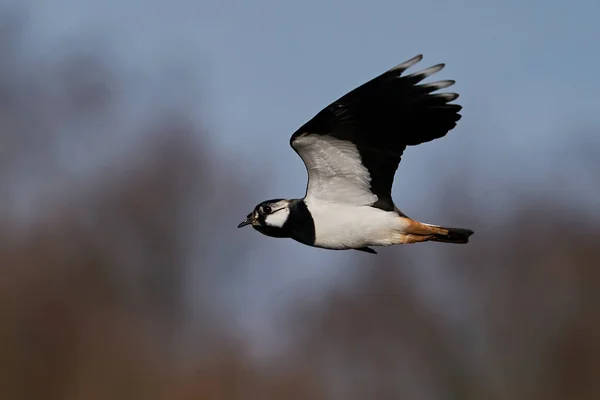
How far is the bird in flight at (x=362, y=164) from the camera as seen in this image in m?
11.6

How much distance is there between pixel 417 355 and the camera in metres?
33.9

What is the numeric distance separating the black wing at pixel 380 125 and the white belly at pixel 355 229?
200 mm

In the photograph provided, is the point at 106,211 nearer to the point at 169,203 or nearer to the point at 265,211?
the point at 169,203

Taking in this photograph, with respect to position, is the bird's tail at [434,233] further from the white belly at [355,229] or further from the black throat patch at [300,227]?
the black throat patch at [300,227]

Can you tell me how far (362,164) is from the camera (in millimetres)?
11992

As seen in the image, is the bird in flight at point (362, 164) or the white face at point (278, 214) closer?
the bird in flight at point (362, 164)

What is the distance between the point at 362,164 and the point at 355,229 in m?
0.57

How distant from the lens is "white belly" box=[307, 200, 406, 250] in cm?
1196

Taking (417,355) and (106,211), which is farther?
(106,211)

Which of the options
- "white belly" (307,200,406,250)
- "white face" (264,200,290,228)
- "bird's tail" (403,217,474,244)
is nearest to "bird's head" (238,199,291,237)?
"white face" (264,200,290,228)

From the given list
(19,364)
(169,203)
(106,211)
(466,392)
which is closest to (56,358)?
(19,364)

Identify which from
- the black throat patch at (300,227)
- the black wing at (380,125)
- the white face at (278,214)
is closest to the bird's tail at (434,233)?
the black wing at (380,125)

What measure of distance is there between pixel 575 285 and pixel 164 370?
34.6 feet

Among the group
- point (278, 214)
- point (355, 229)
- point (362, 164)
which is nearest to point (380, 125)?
point (362, 164)
